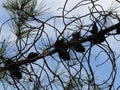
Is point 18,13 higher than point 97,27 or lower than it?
higher

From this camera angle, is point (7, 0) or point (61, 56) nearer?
point (61, 56)

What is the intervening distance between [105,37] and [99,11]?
0.29 feet

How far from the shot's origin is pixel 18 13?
1.12 m

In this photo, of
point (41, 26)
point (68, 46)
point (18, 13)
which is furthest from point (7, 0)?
point (68, 46)

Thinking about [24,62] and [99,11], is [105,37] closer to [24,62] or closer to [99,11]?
[99,11]

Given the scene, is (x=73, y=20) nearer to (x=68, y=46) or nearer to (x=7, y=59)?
(x=68, y=46)

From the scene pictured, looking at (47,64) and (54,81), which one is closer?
(47,64)

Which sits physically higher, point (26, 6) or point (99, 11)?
point (26, 6)

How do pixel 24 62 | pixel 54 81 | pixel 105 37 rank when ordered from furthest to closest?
pixel 54 81 → pixel 24 62 → pixel 105 37

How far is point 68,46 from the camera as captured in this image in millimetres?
994

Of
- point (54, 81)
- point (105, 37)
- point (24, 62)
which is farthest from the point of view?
point (54, 81)

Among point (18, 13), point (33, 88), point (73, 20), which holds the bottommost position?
point (33, 88)

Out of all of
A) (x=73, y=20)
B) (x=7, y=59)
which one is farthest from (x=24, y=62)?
(x=73, y=20)

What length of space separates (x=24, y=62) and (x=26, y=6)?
17 centimetres
